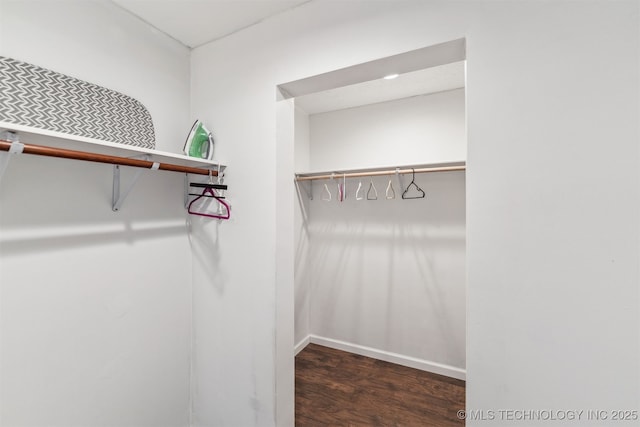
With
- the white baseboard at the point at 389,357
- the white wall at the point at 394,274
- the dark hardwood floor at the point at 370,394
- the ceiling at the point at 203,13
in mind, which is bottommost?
the dark hardwood floor at the point at 370,394

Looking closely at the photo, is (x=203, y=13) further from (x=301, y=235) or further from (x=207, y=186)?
(x=301, y=235)

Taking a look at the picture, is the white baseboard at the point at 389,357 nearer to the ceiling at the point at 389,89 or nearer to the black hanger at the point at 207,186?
A: the black hanger at the point at 207,186

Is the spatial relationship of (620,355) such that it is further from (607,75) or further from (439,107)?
(439,107)

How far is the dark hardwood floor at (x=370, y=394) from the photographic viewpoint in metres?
1.90

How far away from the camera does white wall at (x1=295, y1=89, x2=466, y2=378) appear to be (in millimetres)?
2389

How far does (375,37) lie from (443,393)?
8.33 feet

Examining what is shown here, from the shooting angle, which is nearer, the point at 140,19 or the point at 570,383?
the point at 570,383

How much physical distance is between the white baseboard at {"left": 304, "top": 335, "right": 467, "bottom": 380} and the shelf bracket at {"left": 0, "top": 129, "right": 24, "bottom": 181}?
255cm

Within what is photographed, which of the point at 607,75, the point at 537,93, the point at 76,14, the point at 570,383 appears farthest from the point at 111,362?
the point at 607,75

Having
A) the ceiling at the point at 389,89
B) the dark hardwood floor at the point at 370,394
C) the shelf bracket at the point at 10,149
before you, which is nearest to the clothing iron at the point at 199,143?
the shelf bracket at the point at 10,149

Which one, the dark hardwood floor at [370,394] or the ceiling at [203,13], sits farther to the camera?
the dark hardwood floor at [370,394]

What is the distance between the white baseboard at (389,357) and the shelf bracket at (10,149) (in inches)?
100

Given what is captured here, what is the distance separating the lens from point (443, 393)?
7.13ft

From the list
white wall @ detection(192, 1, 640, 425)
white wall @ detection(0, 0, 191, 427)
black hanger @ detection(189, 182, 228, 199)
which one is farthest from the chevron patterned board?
white wall @ detection(192, 1, 640, 425)
